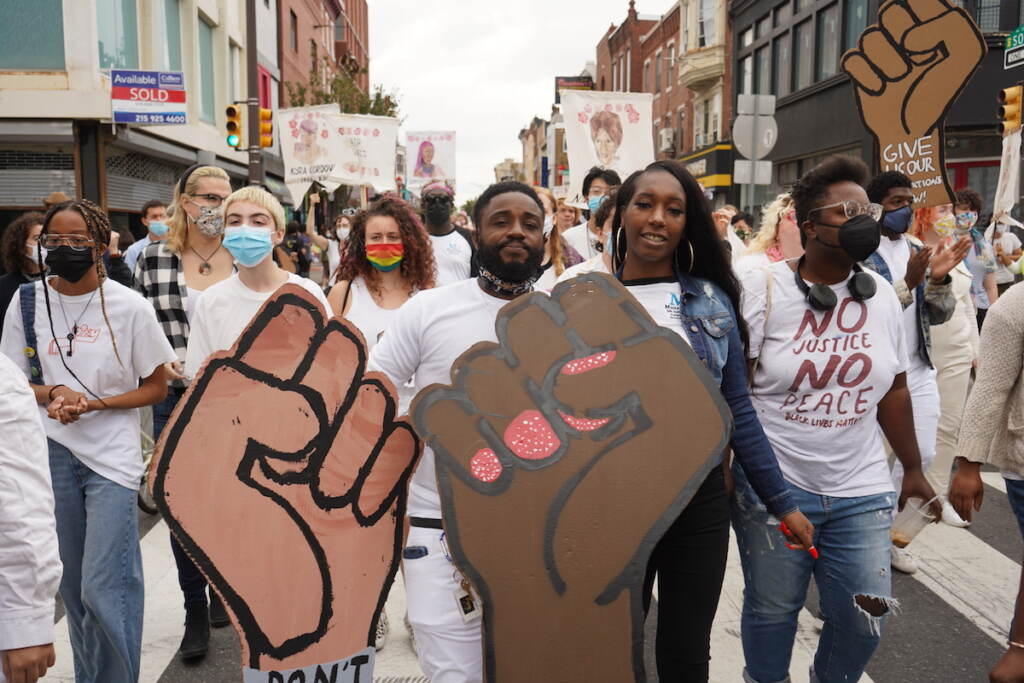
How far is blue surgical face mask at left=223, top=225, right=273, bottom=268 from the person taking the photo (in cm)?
381

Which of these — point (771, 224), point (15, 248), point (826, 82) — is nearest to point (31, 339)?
point (15, 248)

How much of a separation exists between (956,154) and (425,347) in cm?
1927

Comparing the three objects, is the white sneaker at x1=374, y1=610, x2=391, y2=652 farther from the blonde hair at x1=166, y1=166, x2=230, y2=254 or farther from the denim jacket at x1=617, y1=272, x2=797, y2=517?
the blonde hair at x1=166, y1=166, x2=230, y2=254

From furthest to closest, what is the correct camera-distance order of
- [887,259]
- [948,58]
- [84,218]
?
[948,58]
[887,259]
[84,218]

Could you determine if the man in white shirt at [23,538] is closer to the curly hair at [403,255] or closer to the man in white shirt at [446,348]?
the man in white shirt at [446,348]

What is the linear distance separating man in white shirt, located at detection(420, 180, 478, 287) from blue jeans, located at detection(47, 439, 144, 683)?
3.16 m

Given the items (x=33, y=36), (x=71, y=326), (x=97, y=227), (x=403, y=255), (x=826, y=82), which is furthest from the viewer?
(x=826, y=82)

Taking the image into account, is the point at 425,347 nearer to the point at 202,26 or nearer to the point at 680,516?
the point at 680,516

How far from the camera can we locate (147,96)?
44.3 ft

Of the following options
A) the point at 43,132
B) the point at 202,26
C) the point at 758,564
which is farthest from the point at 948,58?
the point at 202,26

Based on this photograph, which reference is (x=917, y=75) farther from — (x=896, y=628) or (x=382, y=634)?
(x=382, y=634)

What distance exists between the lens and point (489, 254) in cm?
277

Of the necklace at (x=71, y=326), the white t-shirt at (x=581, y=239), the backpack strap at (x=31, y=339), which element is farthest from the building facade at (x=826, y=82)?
the backpack strap at (x=31, y=339)

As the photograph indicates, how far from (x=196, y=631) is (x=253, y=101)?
13825mm
